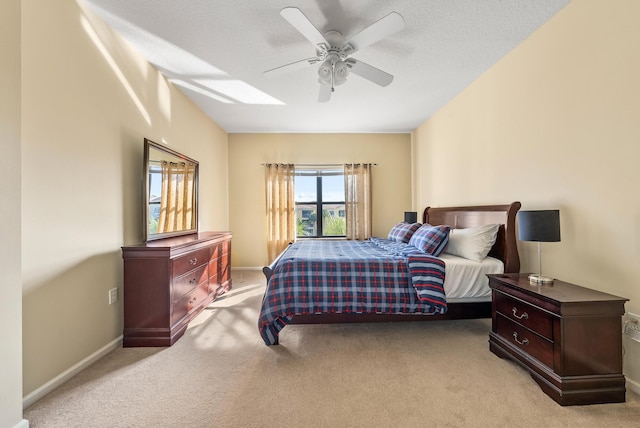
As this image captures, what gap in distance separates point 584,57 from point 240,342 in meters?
3.53

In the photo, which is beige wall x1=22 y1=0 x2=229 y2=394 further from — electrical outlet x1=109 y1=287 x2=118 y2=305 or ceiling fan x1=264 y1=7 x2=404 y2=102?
ceiling fan x1=264 y1=7 x2=404 y2=102

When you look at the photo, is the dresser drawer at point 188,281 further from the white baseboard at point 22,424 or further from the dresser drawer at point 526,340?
the dresser drawer at point 526,340

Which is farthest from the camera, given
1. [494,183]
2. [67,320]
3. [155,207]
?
[494,183]

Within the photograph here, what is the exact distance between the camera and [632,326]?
1.78 meters

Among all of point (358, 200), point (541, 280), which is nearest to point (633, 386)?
point (541, 280)

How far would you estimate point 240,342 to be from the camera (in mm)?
2559

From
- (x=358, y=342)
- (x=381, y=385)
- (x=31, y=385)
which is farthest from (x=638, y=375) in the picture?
(x=31, y=385)

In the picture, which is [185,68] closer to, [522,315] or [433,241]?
[433,241]

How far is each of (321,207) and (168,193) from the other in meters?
3.10

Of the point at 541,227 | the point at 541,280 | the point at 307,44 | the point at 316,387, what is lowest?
the point at 316,387

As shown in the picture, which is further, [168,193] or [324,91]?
[168,193]

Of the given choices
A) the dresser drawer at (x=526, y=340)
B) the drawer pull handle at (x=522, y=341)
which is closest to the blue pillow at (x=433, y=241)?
the dresser drawer at (x=526, y=340)

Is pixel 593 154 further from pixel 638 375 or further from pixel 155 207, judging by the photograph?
pixel 155 207

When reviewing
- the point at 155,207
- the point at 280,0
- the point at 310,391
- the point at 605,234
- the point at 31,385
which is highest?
the point at 280,0
